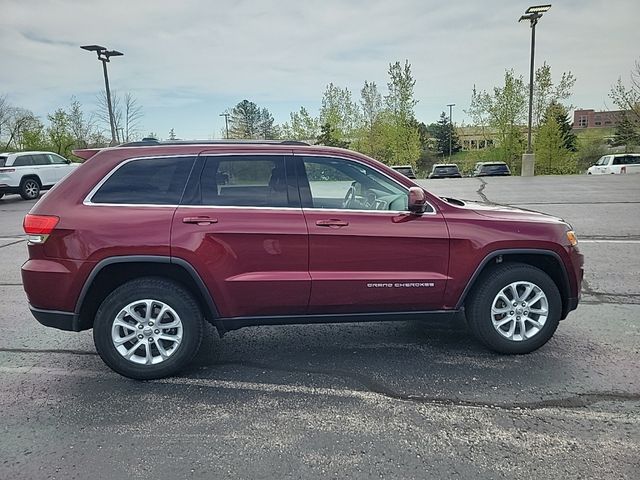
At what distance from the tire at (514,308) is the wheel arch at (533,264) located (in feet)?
0.24

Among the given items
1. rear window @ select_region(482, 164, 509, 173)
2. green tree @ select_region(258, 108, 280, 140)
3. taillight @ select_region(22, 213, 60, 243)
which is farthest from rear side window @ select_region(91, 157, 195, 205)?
green tree @ select_region(258, 108, 280, 140)

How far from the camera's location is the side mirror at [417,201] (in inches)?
138

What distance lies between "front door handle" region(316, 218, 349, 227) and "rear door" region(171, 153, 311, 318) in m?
0.12

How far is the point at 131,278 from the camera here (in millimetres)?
3580

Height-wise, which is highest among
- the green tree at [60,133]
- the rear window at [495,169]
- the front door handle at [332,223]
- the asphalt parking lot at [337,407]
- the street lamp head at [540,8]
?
the street lamp head at [540,8]

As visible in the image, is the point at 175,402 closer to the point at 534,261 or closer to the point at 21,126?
the point at 534,261

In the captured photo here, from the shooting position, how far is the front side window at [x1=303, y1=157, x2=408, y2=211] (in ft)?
12.1

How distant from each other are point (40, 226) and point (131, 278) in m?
0.75

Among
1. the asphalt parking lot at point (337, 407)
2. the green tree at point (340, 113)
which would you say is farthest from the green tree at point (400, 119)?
the asphalt parking lot at point (337, 407)

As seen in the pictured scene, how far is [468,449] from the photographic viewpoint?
2621mm

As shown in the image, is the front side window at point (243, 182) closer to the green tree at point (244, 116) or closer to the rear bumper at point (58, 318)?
the rear bumper at point (58, 318)

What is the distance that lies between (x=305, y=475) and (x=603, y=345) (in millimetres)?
2924

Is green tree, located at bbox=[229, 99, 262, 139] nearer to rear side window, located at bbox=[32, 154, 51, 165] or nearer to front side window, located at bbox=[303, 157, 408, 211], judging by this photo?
rear side window, located at bbox=[32, 154, 51, 165]

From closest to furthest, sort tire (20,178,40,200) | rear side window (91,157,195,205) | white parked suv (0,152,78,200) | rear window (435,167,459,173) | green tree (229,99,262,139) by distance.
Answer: rear side window (91,157,195,205) → white parked suv (0,152,78,200) → tire (20,178,40,200) → rear window (435,167,459,173) → green tree (229,99,262,139)
